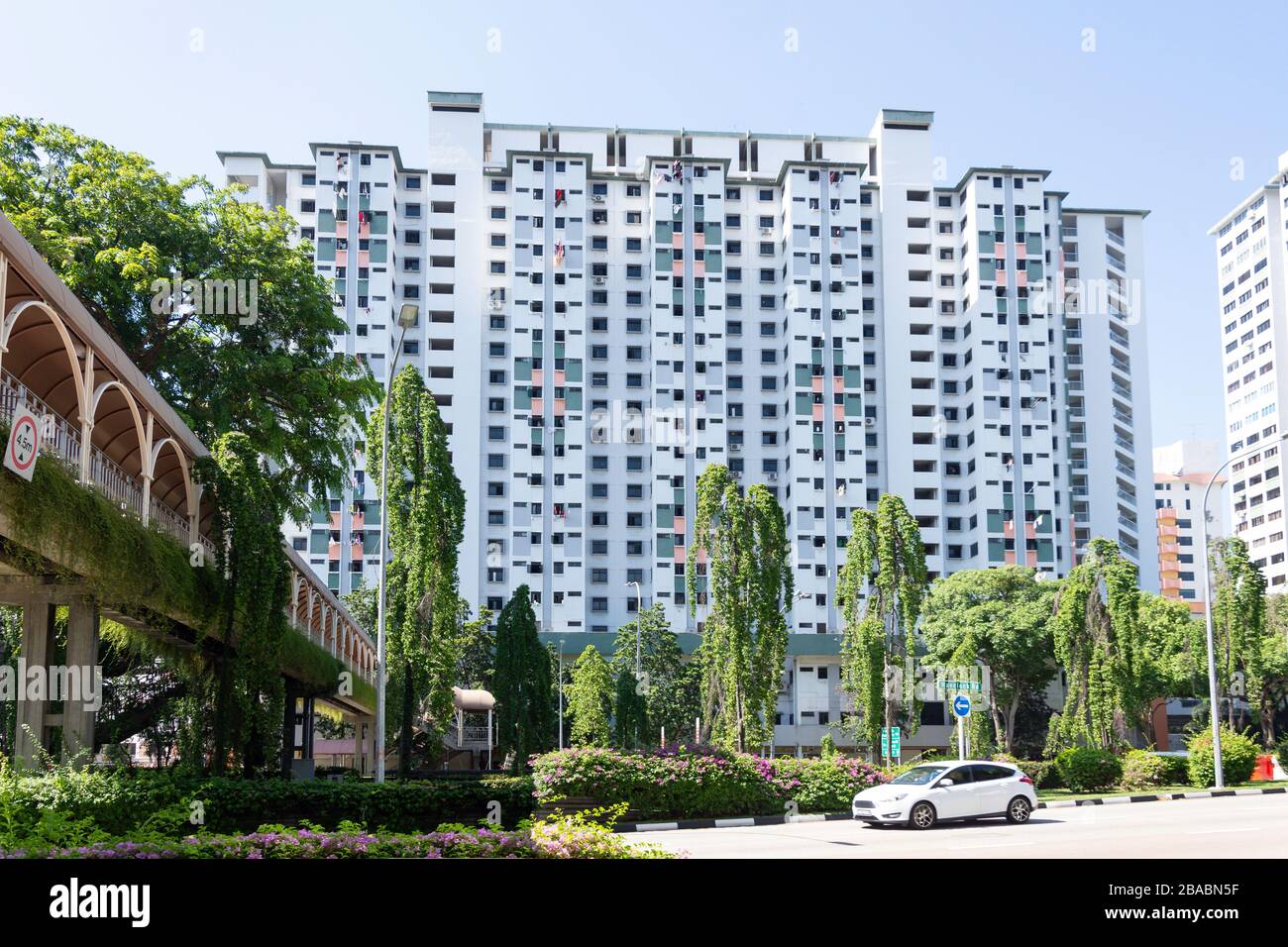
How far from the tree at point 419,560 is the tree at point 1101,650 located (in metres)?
21.2

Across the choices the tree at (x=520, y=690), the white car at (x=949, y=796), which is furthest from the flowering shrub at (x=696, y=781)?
the tree at (x=520, y=690)

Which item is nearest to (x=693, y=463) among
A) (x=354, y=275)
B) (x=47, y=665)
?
(x=354, y=275)

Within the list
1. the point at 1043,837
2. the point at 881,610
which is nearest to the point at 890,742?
the point at 881,610

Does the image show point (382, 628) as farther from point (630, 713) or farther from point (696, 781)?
point (630, 713)

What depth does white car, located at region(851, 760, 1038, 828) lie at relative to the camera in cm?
2252

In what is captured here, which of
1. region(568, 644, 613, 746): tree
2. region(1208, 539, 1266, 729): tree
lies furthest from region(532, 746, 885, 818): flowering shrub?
region(568, 644, 613, 746): tree

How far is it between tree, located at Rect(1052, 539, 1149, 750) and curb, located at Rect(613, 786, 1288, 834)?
5040 millimetres

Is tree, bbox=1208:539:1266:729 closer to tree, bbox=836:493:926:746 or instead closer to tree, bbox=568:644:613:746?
tree, bbox=836:493:926:746

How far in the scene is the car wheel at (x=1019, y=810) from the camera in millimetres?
23453

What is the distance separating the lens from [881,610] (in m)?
35.5

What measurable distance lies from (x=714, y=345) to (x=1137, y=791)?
6139 centimetres

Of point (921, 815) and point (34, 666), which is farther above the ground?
point (34, 666)

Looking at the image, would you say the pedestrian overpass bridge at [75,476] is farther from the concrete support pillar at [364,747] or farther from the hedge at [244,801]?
the concrete support pillar at [364,747]

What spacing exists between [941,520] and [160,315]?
2677 inches
